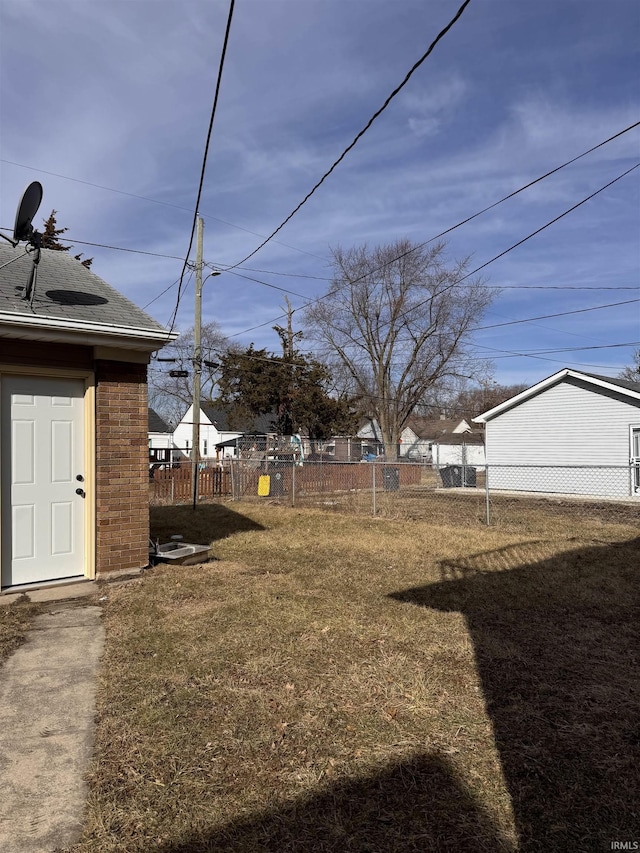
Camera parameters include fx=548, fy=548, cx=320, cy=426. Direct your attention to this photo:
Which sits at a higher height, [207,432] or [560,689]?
[207,432]

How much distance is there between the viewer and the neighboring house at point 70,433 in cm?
575

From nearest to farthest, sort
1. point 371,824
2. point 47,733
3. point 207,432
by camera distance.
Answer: point 371,824 → point 47,733 → point 207,432

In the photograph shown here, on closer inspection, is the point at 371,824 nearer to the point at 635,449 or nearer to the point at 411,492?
the point at 411,492

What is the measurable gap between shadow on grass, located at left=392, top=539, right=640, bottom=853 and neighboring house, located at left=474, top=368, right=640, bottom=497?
11613mm

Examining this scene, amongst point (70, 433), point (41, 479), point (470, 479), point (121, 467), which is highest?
point (70, 433)

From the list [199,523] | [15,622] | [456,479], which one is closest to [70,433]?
[15,622]

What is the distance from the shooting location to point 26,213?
6043 mm

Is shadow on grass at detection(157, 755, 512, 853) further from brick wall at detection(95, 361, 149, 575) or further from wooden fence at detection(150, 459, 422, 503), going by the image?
wooden fence at detection(150, 459, 422, 503)

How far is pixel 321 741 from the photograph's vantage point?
116 inches

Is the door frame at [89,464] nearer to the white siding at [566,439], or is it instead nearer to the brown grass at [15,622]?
the brown grass at [15,622]

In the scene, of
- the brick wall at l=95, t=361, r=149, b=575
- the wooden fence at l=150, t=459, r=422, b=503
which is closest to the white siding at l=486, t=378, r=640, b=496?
the wooden fence at l=150, t=459, r=422, b=503

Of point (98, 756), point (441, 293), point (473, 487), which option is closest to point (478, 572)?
point (98, 756)

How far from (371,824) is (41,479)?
499 centimetres

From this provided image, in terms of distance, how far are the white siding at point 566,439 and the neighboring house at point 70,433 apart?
12.9 meters
